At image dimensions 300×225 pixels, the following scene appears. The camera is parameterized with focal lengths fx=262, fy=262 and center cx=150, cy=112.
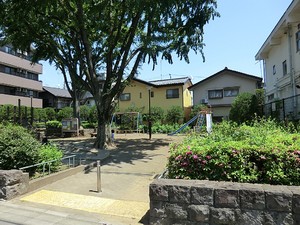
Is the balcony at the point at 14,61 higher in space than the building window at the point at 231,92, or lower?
higher

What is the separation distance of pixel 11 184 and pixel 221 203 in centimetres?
474

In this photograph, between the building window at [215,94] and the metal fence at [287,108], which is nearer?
the metal fence at [287,108]

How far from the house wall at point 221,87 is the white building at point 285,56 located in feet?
32.8

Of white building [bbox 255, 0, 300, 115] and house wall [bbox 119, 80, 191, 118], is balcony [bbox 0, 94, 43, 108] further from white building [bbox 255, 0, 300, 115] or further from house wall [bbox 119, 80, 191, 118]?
white building [bbox 255, 0, 300, 115]

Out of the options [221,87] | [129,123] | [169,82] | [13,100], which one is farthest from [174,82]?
[13,100]

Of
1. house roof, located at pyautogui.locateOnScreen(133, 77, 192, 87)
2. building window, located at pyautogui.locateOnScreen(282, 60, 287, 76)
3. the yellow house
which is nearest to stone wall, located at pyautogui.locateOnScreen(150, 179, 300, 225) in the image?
building window, located at pyautogui.locateOnScreen(282, 60, 287, 76)

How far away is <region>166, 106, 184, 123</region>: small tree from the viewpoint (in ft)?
103

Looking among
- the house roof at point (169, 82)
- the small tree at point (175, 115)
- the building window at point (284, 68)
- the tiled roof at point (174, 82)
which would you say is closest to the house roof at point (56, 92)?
the house roof at point (169, 82)

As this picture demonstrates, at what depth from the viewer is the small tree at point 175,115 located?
31484 mm

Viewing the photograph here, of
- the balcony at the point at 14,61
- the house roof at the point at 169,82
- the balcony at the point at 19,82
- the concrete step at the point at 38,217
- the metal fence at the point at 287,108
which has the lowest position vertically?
the concrete step at the point at 38,217

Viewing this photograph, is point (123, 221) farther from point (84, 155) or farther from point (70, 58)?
point (70, 58)

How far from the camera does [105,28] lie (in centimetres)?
1551

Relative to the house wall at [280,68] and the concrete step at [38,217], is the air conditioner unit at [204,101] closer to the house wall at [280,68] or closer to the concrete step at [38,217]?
the house wall at [280,68]

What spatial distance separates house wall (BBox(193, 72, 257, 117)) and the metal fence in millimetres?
13584
